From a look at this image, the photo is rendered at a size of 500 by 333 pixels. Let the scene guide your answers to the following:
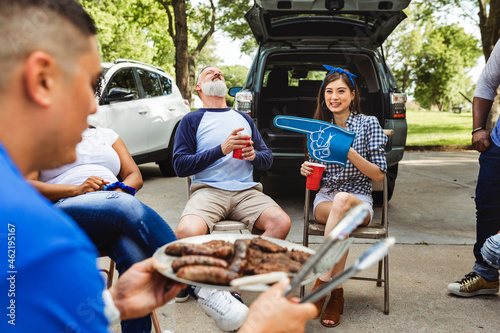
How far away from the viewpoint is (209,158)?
9.63 ft

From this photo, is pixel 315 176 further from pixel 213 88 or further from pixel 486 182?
pixel 486 182

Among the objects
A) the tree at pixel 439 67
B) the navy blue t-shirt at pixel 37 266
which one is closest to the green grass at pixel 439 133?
the navy blue t-shirt at pixel 37 266

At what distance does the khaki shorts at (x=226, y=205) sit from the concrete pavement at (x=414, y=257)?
575 millimetres

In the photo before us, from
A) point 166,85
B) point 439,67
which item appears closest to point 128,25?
point 166,85

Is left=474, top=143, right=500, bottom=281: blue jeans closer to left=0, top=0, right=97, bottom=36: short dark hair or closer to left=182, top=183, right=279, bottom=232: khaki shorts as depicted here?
left=182, top=183, right=279, bottom=232: khaki shorts

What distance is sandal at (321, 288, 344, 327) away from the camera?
2.63 meters

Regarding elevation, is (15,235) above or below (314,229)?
above

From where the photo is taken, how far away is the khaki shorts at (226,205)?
2820 millimetres

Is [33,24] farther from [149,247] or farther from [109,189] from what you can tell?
[109,189]

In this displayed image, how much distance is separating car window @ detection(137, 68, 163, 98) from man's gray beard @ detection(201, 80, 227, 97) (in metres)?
3.66

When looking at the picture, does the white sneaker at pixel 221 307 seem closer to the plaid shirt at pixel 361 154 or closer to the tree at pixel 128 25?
the plaid shirt at pixel 361 154

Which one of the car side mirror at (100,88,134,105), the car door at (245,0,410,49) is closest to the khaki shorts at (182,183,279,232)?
the car door at (245,0,410,49)

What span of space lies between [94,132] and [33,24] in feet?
→ 7.02

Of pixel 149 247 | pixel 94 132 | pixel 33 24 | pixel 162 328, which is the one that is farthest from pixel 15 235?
pixel 94 132
